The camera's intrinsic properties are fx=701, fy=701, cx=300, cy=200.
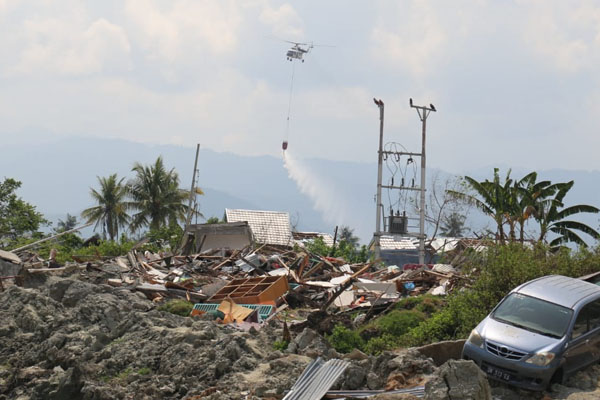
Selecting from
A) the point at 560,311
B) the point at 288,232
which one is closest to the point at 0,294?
the point at 560,311

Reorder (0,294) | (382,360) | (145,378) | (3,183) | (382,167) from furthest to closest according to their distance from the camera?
(3,183)
(382,167)
(0,294)
(145,378)
(382,360)

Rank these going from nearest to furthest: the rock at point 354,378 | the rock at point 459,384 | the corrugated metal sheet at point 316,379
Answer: the rock at point 459,384 → the corrugated metal sheet at point 316,379 → the rock at point 354,378

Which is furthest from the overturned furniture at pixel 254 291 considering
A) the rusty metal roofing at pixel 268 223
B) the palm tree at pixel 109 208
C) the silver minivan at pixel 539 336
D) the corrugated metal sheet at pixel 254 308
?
the palm tree at pixel 109 208

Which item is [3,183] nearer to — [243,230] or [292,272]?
[243,230]

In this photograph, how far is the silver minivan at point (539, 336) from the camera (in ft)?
36.1

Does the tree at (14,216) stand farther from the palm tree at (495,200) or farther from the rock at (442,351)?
the rock at (442,351)

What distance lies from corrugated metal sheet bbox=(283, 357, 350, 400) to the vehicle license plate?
2.26m

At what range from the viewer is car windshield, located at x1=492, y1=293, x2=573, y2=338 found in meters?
11.6

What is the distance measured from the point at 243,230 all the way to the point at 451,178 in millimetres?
16031

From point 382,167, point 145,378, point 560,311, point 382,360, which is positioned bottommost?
point 145,378

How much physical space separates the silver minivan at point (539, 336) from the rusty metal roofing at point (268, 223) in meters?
30.0

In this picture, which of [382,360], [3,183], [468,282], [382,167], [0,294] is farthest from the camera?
[3,183]

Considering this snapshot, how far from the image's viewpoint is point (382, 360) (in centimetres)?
1120

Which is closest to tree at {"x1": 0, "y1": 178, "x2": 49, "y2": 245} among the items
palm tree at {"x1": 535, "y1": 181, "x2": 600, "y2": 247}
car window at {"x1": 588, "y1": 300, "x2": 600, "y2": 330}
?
palm tree at {"x1": 535, "y1": 181, "x2": 600, "y2": 247}
